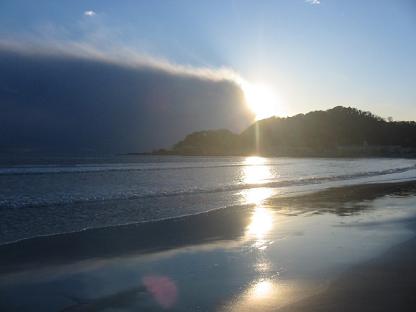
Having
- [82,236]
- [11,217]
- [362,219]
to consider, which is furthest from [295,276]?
[11,217]

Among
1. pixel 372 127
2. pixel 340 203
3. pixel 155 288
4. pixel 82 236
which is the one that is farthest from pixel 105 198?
pixel 372 127

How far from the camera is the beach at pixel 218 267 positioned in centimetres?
568

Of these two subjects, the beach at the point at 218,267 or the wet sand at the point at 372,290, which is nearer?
the wet sand at the point at 372,290

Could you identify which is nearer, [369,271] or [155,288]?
[155,288]

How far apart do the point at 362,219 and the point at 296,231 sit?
3204mm

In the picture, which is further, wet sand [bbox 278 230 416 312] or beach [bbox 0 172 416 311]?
beach [bbox 0 172 416 311]

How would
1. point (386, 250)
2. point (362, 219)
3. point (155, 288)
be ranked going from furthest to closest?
1. point (362, 219)
2. point (386, 250)
3. point (155, 288)

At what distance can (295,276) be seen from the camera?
679cm

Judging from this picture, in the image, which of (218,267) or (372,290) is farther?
(218,267)

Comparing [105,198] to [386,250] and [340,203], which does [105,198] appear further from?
[386,250]

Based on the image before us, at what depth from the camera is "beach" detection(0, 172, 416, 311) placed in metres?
5.68

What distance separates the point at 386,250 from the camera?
28.3ft

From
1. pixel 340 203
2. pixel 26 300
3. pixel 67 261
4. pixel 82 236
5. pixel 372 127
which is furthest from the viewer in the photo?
pixel 372 127

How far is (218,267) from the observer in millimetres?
7484
